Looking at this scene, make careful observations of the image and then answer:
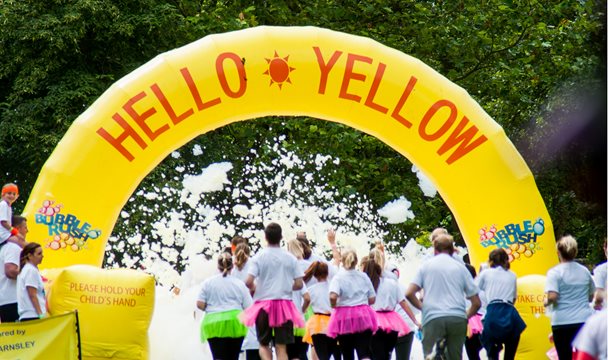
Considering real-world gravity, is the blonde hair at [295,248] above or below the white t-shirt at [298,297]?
above

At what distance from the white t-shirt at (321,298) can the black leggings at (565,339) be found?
111 inches

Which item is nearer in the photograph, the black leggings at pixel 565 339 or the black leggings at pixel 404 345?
the black leggings at pixel 565 339

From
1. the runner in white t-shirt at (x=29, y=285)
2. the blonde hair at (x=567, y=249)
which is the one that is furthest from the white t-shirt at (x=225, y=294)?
the blonde hair at (x=567, y=249)

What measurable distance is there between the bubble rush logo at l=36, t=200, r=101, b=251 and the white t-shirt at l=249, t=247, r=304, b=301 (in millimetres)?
2637

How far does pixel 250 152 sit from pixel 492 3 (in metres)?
5.53

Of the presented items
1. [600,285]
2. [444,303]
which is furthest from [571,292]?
[444,303]

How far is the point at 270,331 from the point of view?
11875 mm

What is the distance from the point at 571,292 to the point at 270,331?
9.63 feet

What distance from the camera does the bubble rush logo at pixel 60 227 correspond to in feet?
43.9

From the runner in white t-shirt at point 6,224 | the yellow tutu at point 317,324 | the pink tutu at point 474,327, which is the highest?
the runner in white t-shirt at point 6,224

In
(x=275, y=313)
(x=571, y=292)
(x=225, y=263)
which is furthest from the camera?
(x=225, y=263)

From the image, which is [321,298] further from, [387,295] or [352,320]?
[352,320]

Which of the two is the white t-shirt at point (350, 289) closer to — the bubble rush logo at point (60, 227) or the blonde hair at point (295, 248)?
the blonde hair at point (295, 248)

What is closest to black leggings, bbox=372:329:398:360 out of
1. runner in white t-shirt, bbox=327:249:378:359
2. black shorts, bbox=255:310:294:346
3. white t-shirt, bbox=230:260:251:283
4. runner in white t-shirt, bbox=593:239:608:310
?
runner in white t-shirt, bbox=327:249:378:359
